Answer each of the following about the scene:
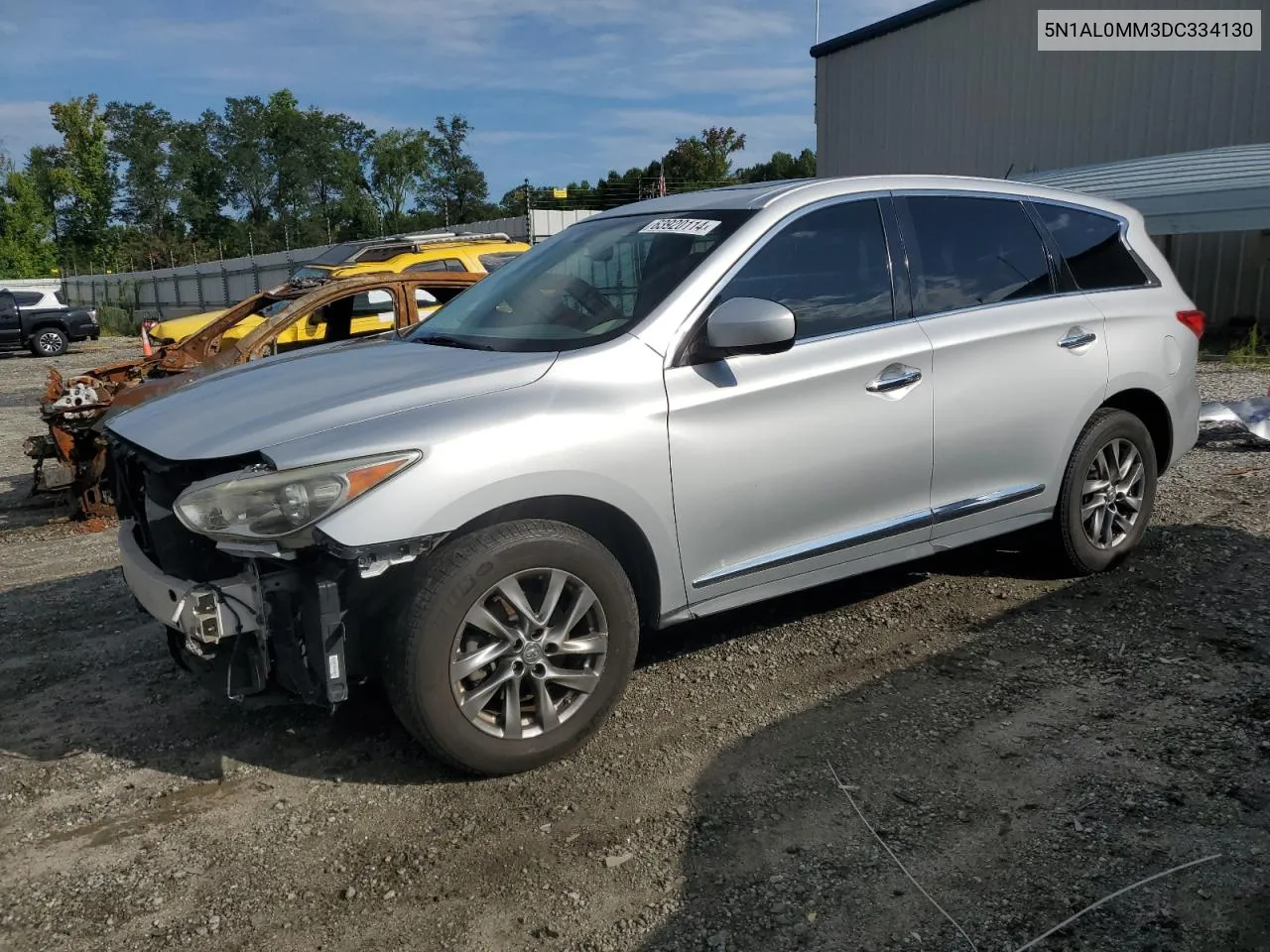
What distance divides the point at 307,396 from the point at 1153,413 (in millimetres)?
4052

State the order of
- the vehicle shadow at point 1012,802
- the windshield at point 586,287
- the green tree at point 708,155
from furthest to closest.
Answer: the green tree at point 708,155 → the windshield at point 586,287 → the vehicle shadow at point 1012,802

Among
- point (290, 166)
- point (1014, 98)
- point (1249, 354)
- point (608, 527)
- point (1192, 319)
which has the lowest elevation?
point (1249, 354)

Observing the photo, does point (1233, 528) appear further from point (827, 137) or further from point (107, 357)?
point (107, 357)

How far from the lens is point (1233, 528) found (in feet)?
19.2

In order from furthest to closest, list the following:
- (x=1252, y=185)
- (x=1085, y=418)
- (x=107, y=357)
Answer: (x=107, y=357) < (x=1252, y=185) < (x=1085, y=418)

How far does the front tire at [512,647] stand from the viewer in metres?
3.07

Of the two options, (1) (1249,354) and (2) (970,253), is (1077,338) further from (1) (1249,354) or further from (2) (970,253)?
(1) (1249,354)

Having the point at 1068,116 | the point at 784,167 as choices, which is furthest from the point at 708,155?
the point at 1068,116

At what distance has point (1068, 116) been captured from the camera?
816 inches

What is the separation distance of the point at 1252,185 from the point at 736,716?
41.3 feet

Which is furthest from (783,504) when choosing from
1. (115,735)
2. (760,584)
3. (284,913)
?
(115,735)

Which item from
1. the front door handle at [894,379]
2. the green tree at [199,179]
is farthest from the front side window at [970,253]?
the green tree at [199,179]

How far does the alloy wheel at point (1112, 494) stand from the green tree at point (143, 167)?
76.6 m

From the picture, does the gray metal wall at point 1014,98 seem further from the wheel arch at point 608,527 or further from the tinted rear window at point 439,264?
the wheel arch at point 608,527
